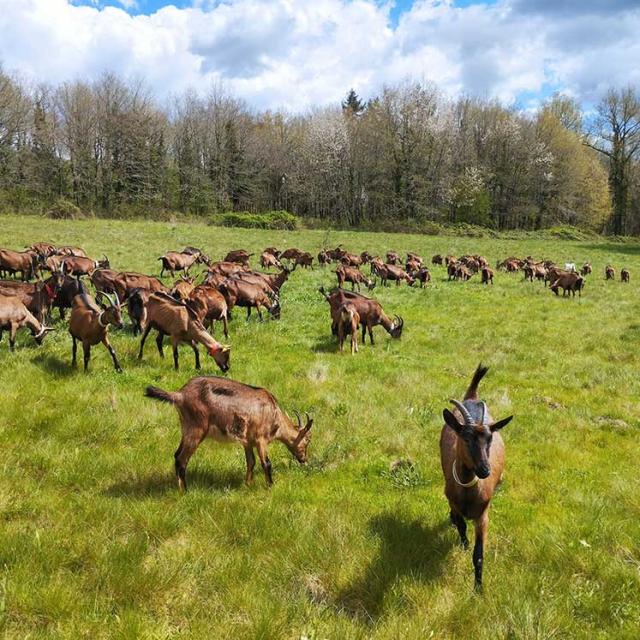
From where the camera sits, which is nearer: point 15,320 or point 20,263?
point 15,320

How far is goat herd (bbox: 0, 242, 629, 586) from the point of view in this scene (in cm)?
457

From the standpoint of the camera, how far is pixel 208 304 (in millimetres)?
12406

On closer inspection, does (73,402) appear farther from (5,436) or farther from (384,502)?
(384,502)

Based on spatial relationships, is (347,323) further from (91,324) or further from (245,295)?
(91,324)

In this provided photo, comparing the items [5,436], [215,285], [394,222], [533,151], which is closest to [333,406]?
[5,436]

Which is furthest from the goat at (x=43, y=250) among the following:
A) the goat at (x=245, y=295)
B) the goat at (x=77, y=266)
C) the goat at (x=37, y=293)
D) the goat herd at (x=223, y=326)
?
the goat at (x=245, y=295)

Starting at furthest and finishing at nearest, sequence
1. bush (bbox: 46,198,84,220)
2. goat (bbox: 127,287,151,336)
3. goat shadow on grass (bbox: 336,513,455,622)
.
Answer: bush (bbox: 46,198,84,220) < goat (bbox: 127,287,151,336) < goat shadow on grass (bbox: 336,513,455,622)

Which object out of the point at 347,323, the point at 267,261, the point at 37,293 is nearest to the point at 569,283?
the point at 267,261

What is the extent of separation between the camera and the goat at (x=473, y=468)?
13.4ft

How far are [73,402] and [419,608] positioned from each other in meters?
6.23

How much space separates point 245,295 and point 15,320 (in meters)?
5.87

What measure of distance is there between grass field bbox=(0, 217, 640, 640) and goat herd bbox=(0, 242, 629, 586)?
1.58 ft

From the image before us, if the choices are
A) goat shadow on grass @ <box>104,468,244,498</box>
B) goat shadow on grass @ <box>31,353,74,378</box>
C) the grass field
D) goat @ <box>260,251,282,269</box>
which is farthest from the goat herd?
goat @ <box>260,251,282,269</box>

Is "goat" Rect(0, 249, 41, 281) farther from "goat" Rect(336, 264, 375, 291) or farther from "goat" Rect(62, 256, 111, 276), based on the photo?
"goat" Rect(336, 264, 375, 291)
